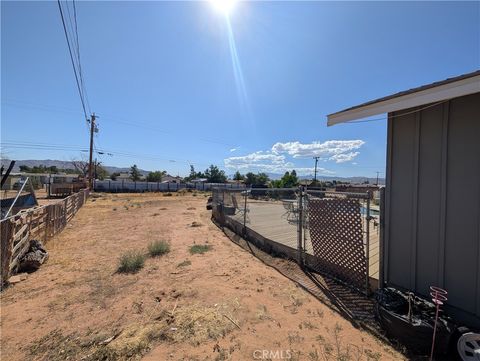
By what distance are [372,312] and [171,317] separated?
110 inches

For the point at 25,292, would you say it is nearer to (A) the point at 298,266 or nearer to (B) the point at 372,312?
(A) the point at 298,266

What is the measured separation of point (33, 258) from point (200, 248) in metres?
3.78

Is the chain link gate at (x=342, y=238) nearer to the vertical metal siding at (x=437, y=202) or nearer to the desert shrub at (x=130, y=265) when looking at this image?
the vertical metal siding at (x=437, y=202)

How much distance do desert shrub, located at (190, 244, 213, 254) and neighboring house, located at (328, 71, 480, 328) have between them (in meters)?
4.46

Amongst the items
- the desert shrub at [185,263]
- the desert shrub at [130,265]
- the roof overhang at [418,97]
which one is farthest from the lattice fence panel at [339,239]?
the desert shrub at [130,265]

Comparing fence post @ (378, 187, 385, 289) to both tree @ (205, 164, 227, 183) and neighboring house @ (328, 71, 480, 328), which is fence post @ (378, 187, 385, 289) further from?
tree @ (205, 164, 227, 183)

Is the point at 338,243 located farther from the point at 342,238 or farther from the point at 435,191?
the point at 435,191

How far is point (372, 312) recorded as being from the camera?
3.54m

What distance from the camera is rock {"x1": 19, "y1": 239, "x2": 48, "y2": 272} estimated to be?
5418mm

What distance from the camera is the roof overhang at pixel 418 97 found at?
2.62m

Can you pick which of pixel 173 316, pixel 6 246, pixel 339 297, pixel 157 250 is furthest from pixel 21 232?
pixel 339 297

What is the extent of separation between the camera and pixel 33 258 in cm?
555

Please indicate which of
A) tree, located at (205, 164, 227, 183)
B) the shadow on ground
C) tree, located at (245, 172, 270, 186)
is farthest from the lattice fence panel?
tree, located at (205, 164, 227, 183)

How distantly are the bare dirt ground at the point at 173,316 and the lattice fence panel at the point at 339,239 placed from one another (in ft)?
2.79
